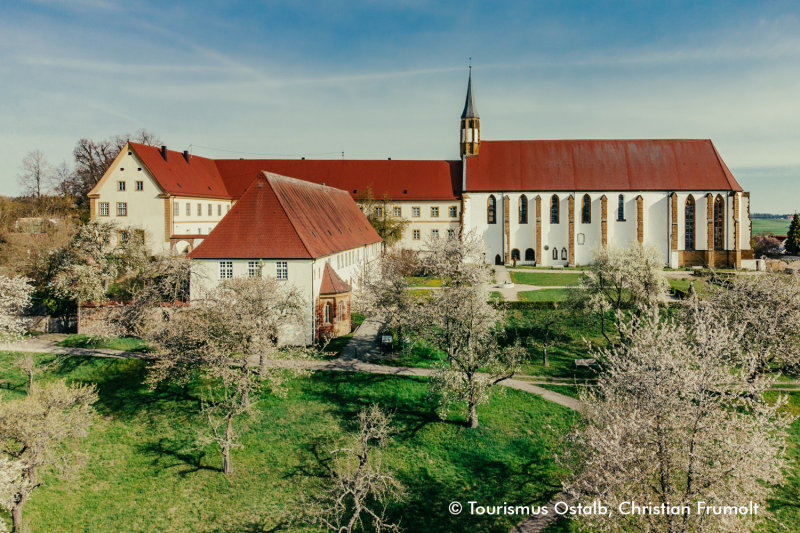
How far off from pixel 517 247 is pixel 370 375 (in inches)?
1405

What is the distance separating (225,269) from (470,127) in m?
37.8

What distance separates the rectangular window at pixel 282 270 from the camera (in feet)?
96.0

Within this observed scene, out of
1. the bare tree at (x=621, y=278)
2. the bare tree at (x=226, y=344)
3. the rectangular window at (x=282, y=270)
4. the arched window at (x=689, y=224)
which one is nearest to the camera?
the bare tree at (x=226, y=344)

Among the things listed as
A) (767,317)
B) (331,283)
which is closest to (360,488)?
(767,317)

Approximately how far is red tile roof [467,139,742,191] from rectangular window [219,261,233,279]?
34187 millimetres

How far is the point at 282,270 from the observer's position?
29.3m

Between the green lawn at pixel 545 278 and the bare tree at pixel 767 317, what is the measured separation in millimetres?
18584

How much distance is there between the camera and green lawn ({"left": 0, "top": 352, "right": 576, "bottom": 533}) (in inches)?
680

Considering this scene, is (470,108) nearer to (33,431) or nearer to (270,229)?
(270,229)

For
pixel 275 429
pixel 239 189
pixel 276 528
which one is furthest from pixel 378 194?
pixel 276 528

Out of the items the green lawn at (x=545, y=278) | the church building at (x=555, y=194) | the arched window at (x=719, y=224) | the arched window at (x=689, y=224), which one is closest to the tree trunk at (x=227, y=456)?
the green lawn at (x=545, y=278)

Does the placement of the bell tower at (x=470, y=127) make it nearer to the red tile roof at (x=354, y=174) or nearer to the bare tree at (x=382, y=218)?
the red tile roof at (x=354, y=174)

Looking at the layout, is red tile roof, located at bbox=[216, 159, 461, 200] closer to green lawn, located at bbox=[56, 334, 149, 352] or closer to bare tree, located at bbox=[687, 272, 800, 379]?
green lawn, located at bbox=[56, 334, 149, 352]

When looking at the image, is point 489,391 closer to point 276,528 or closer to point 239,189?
point 276,528
